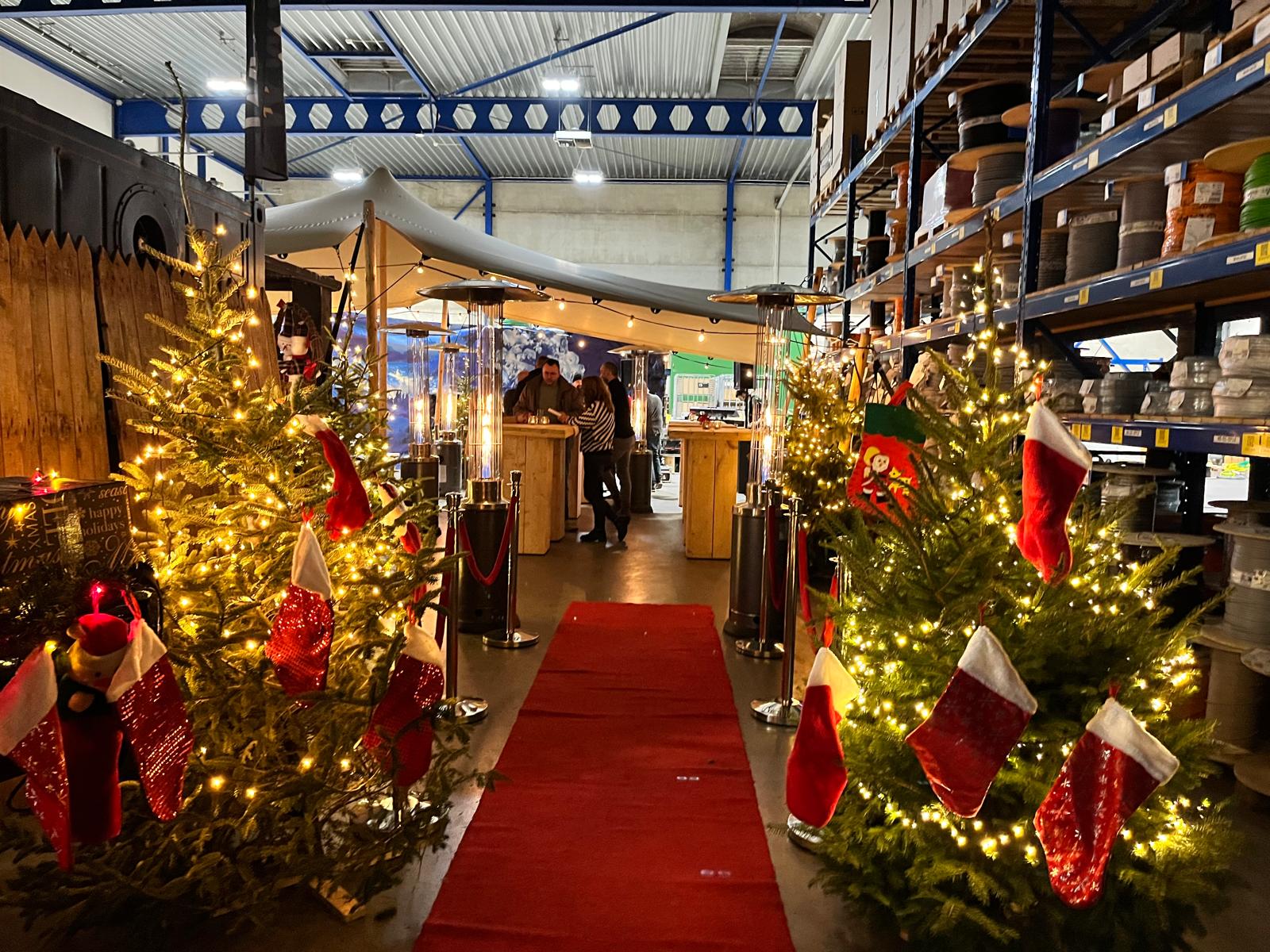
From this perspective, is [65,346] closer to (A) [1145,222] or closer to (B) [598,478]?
(A) [1145,222]

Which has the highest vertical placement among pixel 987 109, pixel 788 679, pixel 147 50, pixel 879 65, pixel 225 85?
pixel 147 50

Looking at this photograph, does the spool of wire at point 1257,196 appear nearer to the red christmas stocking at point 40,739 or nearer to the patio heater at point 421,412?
the red christmas stocking at point 40,739

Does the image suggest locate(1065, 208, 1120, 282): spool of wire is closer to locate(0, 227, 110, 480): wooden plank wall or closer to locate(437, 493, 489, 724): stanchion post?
locate(437, 493, 489, 724): stanchion post

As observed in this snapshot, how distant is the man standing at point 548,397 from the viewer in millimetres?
8695

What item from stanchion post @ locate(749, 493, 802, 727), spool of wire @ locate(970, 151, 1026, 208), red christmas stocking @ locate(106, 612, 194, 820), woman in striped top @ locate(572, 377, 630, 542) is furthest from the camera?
woman in striped top @ locate(572, 377, 630, 542)

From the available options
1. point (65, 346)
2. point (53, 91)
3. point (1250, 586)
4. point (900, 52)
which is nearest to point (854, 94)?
point (900, 52)

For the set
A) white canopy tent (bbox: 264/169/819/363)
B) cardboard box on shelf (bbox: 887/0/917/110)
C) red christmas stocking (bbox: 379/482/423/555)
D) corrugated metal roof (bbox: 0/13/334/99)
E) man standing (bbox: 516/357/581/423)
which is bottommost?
red christmas stocking (bbox: 379/482/423/555)

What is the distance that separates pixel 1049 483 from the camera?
6.03 feet

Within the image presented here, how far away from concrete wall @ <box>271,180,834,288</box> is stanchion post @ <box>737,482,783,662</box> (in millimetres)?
13500

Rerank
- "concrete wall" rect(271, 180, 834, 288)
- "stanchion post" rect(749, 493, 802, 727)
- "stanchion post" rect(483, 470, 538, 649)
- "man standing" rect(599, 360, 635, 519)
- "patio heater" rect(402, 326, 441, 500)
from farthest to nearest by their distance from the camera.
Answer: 1. "concrete wall" rect(271, 180, 834, 288)
2. "patio heater" rect(402, 326, 441, 500)
3. "man standing" rect(599, 360, 635, 519)
4. "stanchion post" rect(483, 470, 538, 649)
5. "stanchion post" rect(749, 493, 802, 727)

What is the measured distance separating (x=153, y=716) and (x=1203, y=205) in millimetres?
3564

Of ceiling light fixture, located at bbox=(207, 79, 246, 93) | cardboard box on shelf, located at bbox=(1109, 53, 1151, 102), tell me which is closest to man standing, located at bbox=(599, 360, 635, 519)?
cardboard box on shelf, located at bbox=(1109, 53, 1151, 102)

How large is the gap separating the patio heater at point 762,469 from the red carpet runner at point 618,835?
2.76 ft

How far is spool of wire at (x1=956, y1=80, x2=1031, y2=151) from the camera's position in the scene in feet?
15.6
